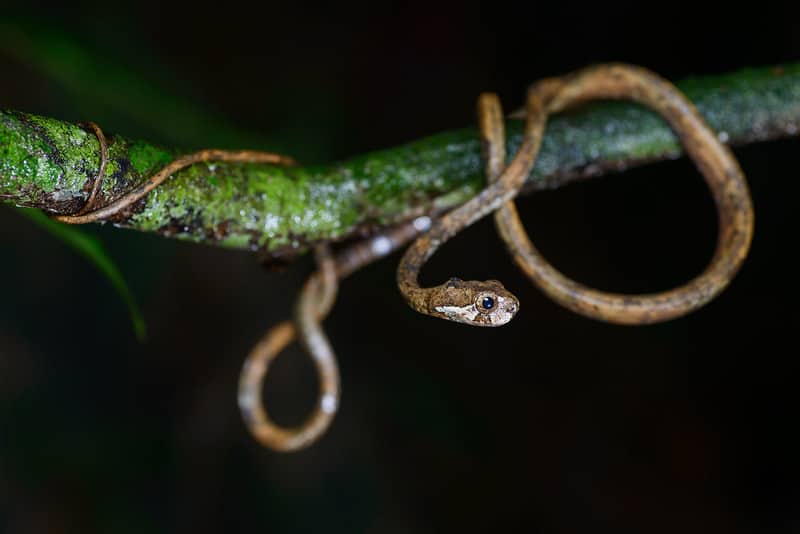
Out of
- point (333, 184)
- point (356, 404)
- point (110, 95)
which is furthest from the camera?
point (356, 404)

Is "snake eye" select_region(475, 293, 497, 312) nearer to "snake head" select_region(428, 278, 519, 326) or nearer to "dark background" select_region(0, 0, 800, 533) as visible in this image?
"snake head" select_region(428, 278, 519, 326)

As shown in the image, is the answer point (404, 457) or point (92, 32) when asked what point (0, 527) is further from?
point (92, 32)

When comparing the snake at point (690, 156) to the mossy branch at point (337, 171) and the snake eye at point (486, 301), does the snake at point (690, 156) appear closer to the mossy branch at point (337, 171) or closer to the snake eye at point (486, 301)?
the mossy branch at point (337, 171)

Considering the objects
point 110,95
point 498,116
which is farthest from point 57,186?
point 110,95

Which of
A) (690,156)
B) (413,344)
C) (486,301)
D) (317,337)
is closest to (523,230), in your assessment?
(486,301)

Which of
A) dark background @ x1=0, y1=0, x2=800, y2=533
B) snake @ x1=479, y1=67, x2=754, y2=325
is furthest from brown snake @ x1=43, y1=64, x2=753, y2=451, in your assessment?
dark background @ x1=0, y1=0, x2=800, y2=533

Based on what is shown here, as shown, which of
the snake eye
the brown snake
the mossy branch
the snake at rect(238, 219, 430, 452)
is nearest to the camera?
the mossy branch
